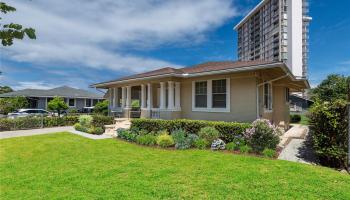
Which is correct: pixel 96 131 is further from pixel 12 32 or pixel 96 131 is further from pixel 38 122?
pixel 12 32

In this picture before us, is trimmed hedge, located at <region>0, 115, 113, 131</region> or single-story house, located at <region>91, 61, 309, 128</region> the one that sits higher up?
single-story house, located at <region>91, 61, 309, 128</region>

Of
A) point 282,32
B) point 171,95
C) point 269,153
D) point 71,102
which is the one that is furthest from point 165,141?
point 282,32

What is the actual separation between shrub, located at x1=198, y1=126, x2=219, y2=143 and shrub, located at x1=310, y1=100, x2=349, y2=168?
11.7ft

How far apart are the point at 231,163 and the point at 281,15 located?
282 ft

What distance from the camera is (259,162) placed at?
21.5 feet

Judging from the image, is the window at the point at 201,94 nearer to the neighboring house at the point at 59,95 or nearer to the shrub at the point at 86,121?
the shrub at the point at 86,121

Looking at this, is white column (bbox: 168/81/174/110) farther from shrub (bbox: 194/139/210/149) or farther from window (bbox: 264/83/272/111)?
window (bbox: 264/83/272/111)

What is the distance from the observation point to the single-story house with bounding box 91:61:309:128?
10.3 metres

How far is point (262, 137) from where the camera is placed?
25.5ft

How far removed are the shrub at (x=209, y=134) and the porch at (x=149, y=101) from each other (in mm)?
4126

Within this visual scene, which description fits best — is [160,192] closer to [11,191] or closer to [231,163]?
[231,163]

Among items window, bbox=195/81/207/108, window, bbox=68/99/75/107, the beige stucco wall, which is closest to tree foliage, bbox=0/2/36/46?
the beige stucco wall

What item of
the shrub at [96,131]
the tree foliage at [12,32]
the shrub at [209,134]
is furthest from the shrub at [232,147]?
the shrub at [96,131]

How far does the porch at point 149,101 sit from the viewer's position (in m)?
13.3
